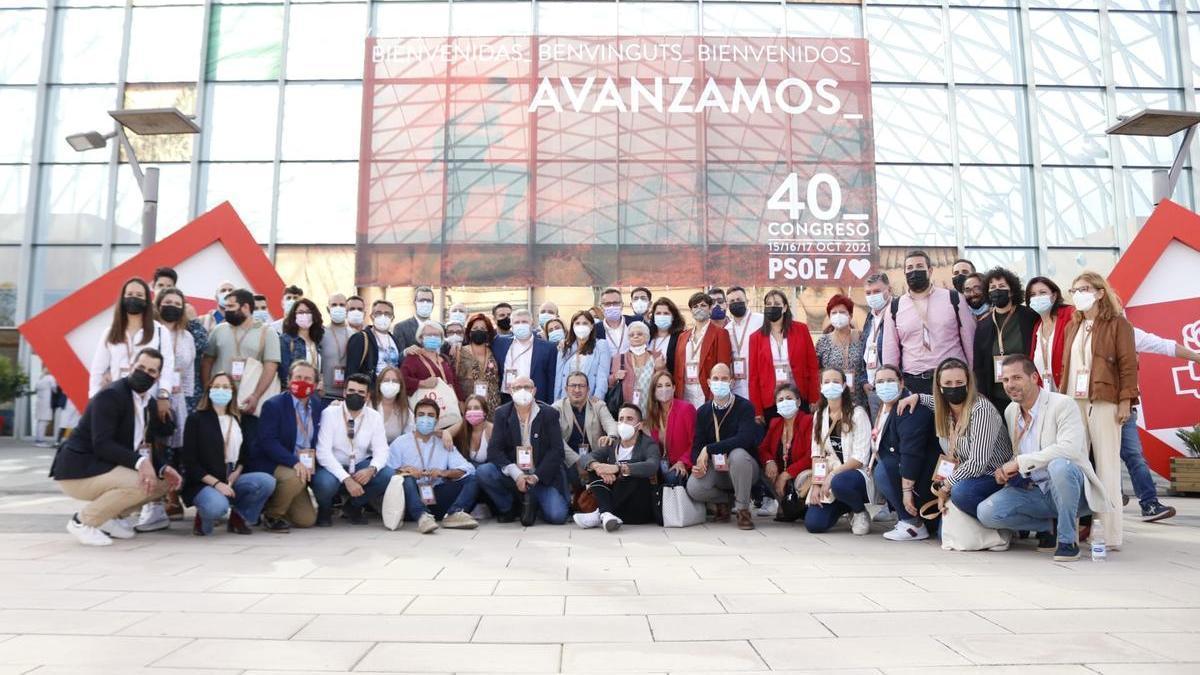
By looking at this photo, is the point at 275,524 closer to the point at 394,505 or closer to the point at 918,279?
the point at 394,505

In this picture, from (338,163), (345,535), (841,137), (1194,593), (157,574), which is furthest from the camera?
(338,163)

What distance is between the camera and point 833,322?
23.4 feet

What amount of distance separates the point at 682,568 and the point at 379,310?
4.22 meters

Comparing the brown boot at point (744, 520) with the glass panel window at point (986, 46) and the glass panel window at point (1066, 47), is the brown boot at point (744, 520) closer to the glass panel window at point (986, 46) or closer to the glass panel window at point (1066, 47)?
the glass panel window at point (986, 46)

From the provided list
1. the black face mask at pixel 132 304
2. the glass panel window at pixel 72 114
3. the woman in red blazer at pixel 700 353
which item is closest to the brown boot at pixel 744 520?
the woman in red blazer at pixel 700 353

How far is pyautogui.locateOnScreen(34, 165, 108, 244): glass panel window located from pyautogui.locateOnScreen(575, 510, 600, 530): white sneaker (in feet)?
46.2

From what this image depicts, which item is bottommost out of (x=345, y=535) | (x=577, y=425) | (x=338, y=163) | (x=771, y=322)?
(x=345, y=535)

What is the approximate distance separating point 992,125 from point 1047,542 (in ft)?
44.2

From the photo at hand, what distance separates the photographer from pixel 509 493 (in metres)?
6.70

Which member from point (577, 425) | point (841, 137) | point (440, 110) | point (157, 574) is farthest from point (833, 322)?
point (440, 110)

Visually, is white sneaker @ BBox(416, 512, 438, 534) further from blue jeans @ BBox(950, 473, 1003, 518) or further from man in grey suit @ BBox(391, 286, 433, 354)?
blue jeans @ BBox(950, 473, 1003, 518)

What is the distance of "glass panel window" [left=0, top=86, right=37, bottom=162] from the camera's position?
16172 millimetres

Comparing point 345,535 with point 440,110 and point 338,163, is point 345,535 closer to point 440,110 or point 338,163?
point 440,110

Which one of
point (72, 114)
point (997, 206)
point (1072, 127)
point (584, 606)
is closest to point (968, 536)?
point (584, 606)
